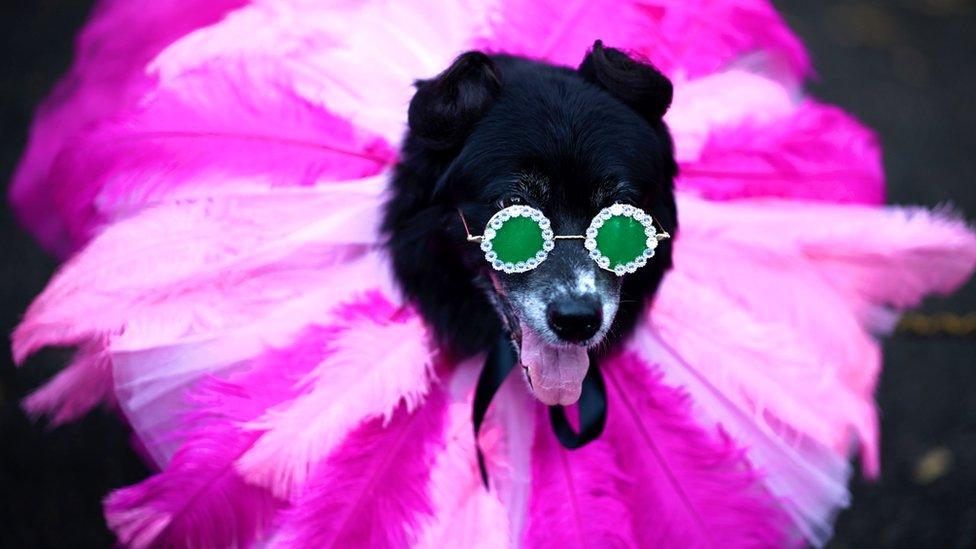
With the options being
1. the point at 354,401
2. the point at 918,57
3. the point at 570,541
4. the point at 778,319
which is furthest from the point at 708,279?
the point at 918,57

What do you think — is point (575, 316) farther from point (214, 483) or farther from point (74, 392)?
point (74, 392)

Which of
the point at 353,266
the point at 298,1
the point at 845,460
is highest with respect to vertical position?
the point at 298,1

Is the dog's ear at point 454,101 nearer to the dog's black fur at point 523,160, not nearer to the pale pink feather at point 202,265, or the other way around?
the dog's black fur at point 523,160

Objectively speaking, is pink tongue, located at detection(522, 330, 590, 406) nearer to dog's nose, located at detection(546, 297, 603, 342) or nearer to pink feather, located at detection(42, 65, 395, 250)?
dog's nose, located at detection(546, 297, 603, 342)

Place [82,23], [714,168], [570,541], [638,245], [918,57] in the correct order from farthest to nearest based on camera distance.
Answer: [918,57] → [82,23] → [714,168] → [570,541] → [638,245]

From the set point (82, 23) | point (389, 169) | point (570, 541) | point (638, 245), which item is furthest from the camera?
point (82, 23)

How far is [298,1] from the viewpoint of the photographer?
7.89 ft

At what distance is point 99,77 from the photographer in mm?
2715

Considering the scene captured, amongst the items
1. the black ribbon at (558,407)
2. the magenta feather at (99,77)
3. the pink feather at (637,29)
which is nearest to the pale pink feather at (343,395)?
the black ribbon at (558,407)

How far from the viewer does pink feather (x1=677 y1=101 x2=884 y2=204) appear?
2.35 meters

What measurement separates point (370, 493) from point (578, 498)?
484 mm

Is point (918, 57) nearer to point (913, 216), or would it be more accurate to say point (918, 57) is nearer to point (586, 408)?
point (913, 216)

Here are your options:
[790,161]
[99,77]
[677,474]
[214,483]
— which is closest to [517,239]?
[677,474]

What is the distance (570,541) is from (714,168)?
1139mm
